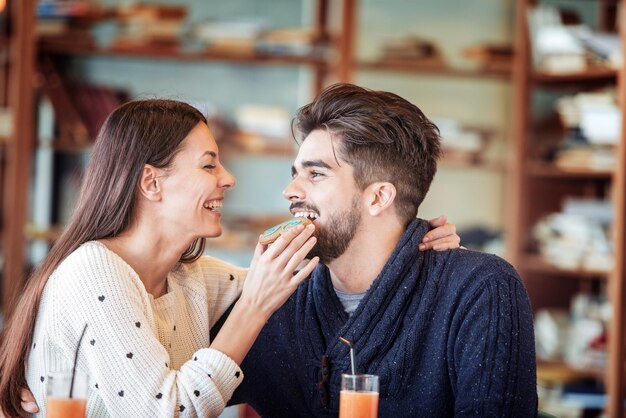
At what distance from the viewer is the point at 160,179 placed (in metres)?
2.18

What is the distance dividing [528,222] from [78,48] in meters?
2.33

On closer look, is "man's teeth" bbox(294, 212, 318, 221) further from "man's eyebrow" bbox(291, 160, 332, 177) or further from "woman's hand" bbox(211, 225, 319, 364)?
"woman's hand" bbox(211, 225, 319, 364)

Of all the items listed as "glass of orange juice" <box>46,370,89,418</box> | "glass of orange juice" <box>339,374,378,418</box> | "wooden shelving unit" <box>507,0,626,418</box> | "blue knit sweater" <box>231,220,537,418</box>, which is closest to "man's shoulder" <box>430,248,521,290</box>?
"blue knit sweater" <box>231,220,537,418</box>

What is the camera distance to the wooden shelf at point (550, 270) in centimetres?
437

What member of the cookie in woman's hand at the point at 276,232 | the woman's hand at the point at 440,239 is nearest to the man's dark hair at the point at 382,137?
the woman's hand at the point at 440,239

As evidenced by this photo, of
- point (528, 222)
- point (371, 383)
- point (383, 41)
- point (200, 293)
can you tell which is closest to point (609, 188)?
point (528, 222)

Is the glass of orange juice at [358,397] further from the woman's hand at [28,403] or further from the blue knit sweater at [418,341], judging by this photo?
the woman's hand at [28,403]

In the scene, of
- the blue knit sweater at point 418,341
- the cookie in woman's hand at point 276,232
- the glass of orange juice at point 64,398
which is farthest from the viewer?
the cookie in woman's hand at point 276,232

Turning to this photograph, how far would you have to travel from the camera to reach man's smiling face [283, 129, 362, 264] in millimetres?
2332

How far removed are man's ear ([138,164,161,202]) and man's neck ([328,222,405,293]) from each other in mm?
465

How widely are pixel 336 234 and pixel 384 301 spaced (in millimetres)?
240

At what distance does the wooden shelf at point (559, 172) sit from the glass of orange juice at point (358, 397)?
2.89 meters

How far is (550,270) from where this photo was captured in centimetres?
452

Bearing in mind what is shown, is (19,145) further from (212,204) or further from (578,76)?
(578,76)
